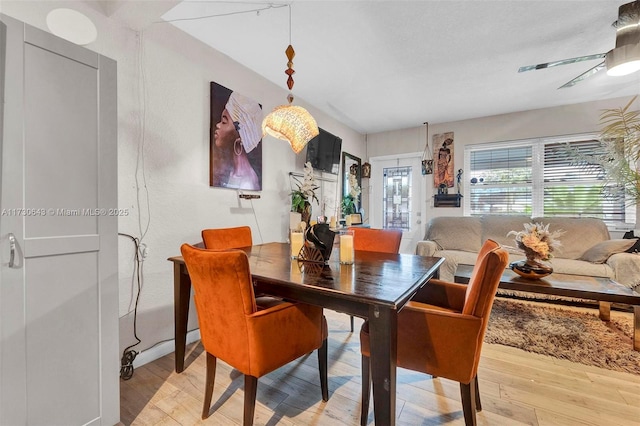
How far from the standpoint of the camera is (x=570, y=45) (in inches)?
94.6

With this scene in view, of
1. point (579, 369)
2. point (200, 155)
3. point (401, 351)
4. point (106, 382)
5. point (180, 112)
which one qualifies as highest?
point (180, 112)

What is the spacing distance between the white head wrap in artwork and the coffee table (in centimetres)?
237

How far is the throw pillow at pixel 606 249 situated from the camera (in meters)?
2.93

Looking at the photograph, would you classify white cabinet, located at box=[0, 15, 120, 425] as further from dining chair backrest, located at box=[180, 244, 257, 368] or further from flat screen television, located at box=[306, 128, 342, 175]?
flat screen television, located at box=[306, 128, 342, 175]

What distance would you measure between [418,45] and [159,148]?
2.29 m

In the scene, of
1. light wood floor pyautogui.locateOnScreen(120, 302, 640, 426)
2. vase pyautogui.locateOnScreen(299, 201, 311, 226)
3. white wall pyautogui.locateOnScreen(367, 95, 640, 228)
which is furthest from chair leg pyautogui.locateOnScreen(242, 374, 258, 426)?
white wall pyautogui.locateOnScreen(367, 95, 640, 228)

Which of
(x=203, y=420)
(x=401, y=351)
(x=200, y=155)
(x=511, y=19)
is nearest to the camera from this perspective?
(x=401, y=351)

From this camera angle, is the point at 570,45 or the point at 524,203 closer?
the point at 570,45

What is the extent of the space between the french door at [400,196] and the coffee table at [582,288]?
2460mm

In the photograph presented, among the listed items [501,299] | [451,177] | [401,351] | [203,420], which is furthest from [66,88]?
[451,177]

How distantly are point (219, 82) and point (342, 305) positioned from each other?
91.6 inches

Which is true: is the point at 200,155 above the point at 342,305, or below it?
above

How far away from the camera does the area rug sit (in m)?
2.01

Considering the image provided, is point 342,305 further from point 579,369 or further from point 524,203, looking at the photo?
point 524,203
